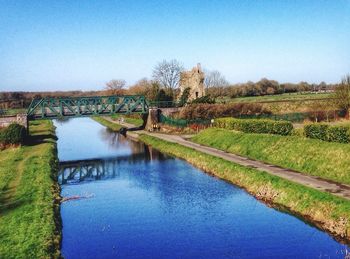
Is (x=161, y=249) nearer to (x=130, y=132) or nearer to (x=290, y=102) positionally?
(x=130, y=132)

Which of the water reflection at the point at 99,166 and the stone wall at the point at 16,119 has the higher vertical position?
the stone wall at the point at 16,119

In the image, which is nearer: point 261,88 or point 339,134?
point 339,134

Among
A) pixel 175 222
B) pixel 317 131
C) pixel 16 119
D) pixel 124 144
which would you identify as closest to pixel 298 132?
pixel 317 131

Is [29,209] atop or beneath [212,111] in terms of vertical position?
beneath

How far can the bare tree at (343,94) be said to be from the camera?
54281 millimetres

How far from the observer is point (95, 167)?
4172 cm

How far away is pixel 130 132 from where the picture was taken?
69750 mm

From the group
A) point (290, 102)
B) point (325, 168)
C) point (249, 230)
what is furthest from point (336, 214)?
point (290, 102)

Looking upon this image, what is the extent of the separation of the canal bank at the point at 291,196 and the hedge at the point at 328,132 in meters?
6.17

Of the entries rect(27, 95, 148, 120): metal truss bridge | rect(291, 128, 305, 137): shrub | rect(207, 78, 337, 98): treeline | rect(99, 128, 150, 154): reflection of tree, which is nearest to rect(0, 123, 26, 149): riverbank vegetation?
rect(27, 95, 148, 120): metal truss bridge

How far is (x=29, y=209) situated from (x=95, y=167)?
19334 mm

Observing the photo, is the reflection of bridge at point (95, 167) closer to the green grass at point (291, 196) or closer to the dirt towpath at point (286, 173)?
the dirt towpath at point (286, 173)

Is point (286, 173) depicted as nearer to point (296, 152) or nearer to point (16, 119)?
point (296, 152)

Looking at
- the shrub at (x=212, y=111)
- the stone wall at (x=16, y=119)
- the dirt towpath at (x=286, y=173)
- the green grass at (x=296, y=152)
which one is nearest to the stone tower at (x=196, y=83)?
the shrub at (x=212, y=111)
